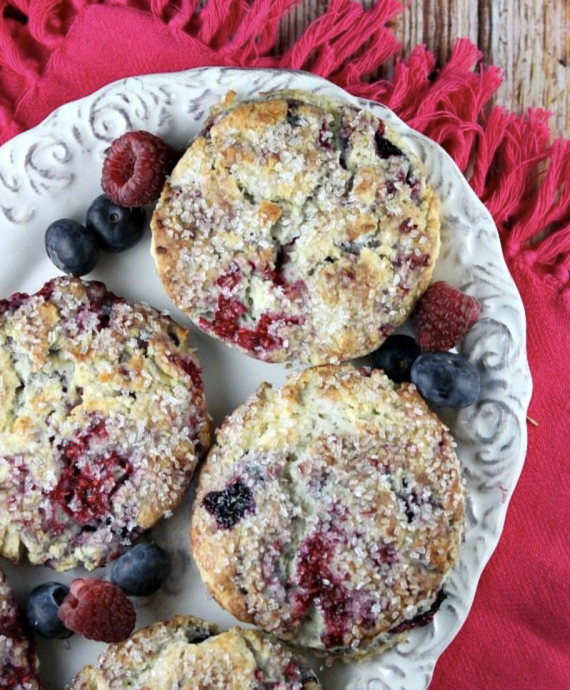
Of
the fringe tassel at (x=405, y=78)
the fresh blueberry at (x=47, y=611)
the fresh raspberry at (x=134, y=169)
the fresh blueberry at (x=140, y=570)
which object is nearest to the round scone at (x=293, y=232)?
the fresh raspberry at (x=134, y=169)

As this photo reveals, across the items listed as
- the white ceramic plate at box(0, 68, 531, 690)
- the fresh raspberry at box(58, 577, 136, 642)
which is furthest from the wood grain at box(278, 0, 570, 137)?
the fresh raspberry at box(58, 577, 136, 642)

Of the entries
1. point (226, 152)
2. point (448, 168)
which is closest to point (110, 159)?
point (226, 152)

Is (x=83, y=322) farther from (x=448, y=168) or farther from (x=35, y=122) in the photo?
(x=448, y=168)

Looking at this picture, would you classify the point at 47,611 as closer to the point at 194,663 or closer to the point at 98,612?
the point at 98,612

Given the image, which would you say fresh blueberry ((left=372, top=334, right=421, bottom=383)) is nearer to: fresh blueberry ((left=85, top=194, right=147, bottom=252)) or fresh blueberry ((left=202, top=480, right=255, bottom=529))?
fresh blueberry ((left=202, top=480, right=255, bottom=529))

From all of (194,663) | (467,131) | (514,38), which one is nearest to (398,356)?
(467,131)

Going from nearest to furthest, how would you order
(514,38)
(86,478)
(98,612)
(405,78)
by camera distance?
1. (98,612)
2. (86,478)
3. (405,78)
4. (514,38)
